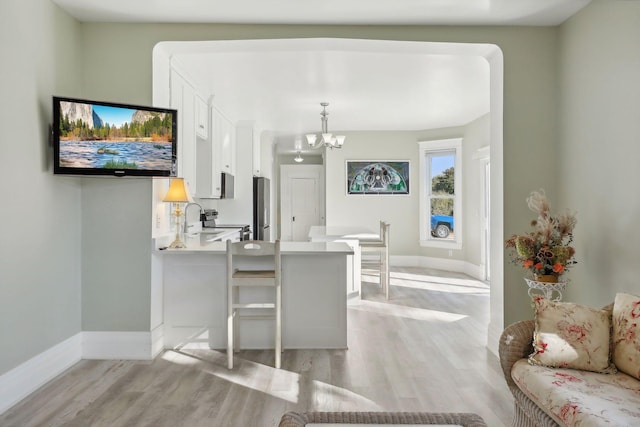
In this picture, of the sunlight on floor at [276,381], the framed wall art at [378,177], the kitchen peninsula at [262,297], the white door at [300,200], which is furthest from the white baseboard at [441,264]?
the sunlight on floor at [276,381]

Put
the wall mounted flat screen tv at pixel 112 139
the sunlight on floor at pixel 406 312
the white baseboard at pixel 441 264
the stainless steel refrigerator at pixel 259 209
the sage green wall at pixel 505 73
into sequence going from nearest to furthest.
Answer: the wall mounted flat screen tv at pixel 112 139
the sage green wall at pixel 505 73
the sunlight on floor at pixel 406 312
the white baseboard at pixel 441 264
the stainless steel refrigerator at pixel 259 209

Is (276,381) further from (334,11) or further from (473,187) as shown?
(473,187)

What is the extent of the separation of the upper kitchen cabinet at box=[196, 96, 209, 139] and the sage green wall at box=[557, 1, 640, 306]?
3705mm

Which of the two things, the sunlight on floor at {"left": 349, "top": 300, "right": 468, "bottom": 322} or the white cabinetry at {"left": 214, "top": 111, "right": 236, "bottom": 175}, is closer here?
the sunlight on floor at {"left": 349, "top": 300, "right": 468, "bottom": 322}

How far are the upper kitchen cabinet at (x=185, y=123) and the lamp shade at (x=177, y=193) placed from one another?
76 centimetres

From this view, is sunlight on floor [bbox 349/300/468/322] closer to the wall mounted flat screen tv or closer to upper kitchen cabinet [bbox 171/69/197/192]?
upper kitchen cabinet [bbox 171/69/197/192]

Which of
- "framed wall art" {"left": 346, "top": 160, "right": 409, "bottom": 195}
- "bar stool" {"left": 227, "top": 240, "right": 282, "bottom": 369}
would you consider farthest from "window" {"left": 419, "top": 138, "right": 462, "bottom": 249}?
"bar stool" {"left": 227, "top": 240, "right": 282, "bottom": 369}

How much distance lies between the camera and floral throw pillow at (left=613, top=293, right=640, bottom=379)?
1.97 m

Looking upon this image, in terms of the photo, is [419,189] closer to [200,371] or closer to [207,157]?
[207,157]

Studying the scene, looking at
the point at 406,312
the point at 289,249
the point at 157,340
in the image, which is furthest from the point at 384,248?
the point at 157,340

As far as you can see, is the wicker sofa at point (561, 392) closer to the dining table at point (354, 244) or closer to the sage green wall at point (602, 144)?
the sage green wall at point (602, 144)

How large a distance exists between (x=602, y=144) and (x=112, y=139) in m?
3.42

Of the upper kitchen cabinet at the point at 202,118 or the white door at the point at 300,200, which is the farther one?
the white door at the point at 300,200

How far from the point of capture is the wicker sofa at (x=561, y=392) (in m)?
1.63
